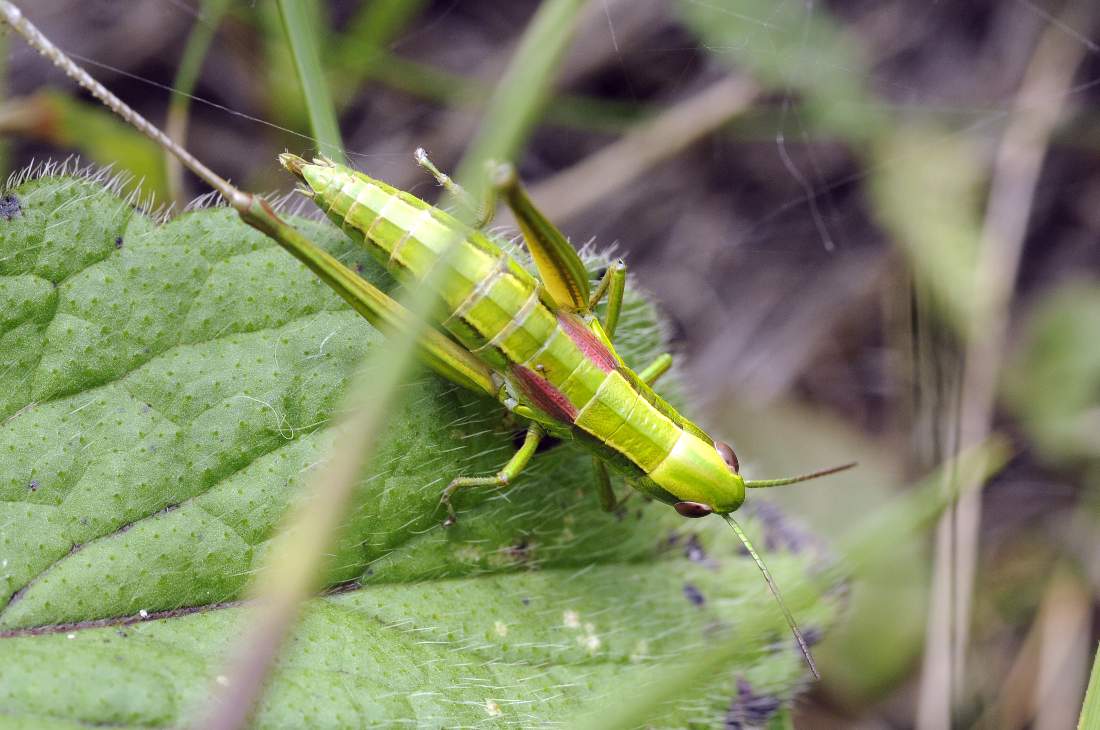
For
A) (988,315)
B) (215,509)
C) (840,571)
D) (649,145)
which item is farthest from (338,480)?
(988,315)

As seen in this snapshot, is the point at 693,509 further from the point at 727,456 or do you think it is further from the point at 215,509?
the point at 215,509

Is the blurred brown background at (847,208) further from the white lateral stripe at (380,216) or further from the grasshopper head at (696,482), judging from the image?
the white lateral stripe at (380,216)

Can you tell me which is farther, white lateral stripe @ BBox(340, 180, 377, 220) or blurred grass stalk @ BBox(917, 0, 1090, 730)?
blurred grass stalk @ BBox(917, 0, 1090, 730)

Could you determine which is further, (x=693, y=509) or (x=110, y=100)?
(x=693, y=509)

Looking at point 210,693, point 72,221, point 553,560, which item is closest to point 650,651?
point 553,560

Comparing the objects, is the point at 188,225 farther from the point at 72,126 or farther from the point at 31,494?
the point at 72,126

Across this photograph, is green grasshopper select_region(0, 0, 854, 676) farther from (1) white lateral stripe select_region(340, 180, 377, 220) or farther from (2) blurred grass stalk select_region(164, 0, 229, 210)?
(2) blurred grass stalk select_region(164, 0, 229, 210)

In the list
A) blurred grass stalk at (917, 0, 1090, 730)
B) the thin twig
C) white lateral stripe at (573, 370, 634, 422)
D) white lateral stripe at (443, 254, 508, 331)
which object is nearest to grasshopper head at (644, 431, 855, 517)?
white lateral stripe at (573, 370, 634, 422)
